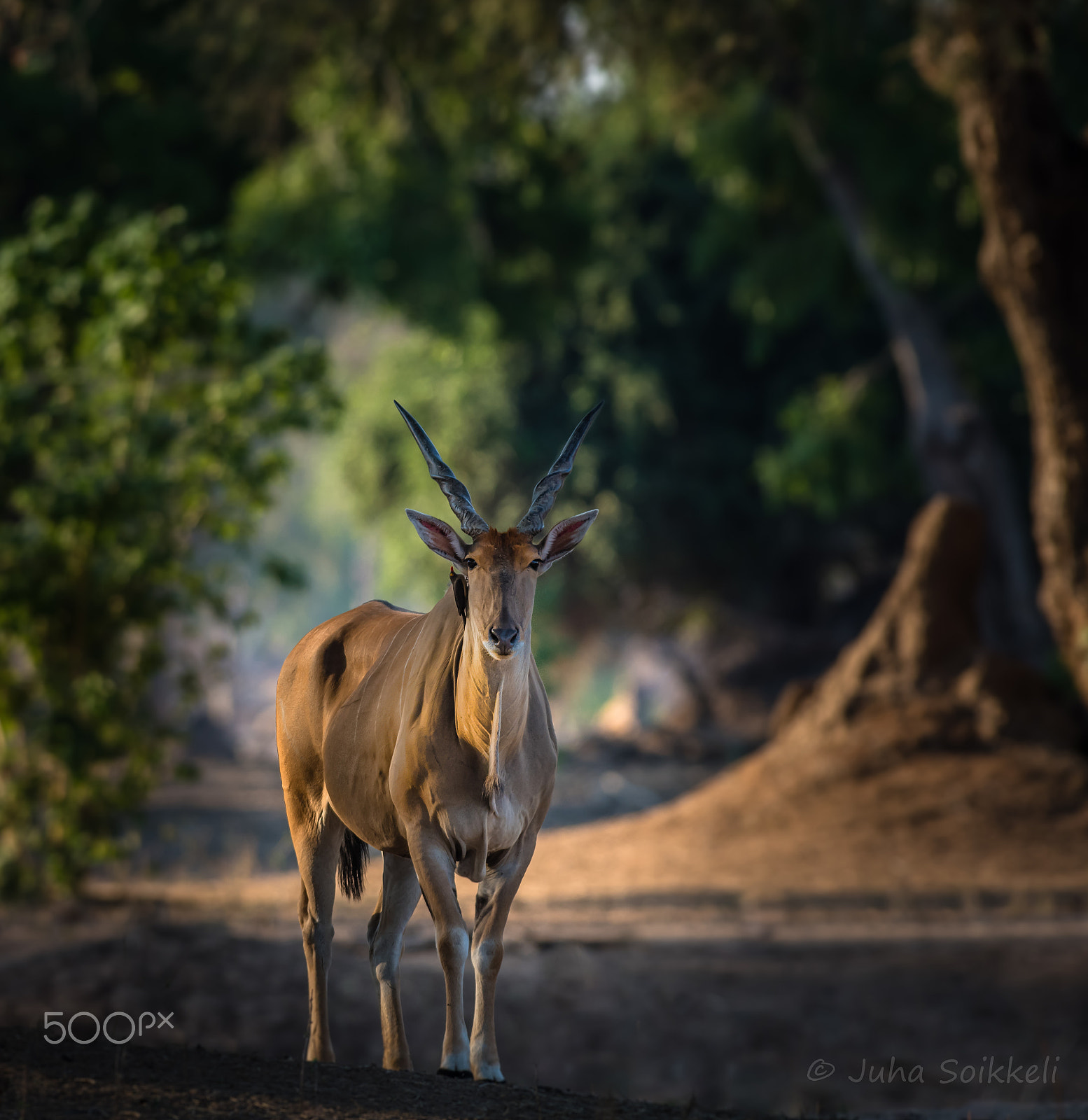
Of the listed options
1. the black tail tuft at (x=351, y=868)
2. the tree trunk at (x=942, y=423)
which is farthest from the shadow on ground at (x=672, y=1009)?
the tree trunk at (x=942, y=423)

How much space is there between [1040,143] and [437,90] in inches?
333

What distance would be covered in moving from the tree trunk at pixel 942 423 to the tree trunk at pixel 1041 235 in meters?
6.91

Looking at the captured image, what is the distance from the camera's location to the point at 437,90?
56.8 feet

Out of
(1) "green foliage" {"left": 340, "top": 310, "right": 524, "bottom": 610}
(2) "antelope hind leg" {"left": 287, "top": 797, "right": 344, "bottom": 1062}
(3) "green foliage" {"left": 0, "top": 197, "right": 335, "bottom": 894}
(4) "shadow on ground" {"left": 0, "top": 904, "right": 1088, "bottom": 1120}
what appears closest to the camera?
(2) "antelope hind leg" {"left": 287, "top": 797, "right": 344, "bottom": 1062}

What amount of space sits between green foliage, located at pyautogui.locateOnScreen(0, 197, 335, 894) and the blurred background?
44mm

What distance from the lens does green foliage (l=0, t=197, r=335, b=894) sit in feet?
35.4

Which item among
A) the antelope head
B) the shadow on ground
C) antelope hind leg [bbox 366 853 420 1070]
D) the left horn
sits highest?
the left horn

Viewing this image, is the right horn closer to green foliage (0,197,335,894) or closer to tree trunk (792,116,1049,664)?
green foliage (0,197,335,894)

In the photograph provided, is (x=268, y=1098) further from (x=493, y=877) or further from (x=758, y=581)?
(x=758, y=581)

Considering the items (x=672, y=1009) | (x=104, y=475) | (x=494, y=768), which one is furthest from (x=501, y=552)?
(x=104, y=475)

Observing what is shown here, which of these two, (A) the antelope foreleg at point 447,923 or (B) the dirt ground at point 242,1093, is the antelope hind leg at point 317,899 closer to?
(B) the dirt ground at point 242,1093

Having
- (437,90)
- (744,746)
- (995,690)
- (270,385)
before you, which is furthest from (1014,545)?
(270,385)

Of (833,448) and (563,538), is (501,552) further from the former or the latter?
(833,448)

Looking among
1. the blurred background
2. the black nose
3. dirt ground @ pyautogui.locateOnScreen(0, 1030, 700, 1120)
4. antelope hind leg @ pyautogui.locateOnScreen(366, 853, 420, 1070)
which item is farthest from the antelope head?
the blurred background
